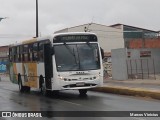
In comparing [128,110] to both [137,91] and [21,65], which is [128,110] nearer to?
[137,91]

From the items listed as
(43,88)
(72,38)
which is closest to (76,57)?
(72,38)

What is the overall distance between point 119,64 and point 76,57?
16763mm

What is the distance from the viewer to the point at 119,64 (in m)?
36.4

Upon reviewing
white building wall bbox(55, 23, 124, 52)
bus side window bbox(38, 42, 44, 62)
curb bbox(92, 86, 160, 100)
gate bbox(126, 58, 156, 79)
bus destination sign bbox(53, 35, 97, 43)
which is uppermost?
white building wall bbox(55, 23, 124, 52)

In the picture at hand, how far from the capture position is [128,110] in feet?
46.5

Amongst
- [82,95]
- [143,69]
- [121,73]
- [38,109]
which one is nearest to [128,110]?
[38,109]

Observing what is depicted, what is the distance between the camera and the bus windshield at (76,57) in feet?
65.5

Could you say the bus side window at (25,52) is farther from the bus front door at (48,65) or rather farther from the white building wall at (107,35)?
the white building wall at (107,35)

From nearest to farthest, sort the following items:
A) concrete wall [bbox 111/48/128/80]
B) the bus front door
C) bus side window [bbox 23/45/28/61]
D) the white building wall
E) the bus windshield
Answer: the bus windshield → the bus front door → bus side window [bbox 23/45/28/61] → concrete wall [bbox 111/48/128/80] → the white building wall

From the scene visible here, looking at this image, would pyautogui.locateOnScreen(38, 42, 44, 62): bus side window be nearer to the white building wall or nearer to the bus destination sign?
the bus destination sign

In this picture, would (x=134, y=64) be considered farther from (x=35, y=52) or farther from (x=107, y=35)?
(x=107, y=35)

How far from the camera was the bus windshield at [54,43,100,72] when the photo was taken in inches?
786

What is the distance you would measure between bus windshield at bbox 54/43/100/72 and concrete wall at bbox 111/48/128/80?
50.6ft

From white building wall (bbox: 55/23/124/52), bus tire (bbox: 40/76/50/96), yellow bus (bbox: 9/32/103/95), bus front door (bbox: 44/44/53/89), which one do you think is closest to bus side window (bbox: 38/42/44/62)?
yellow bus (bbox: 9/32/103/95)
